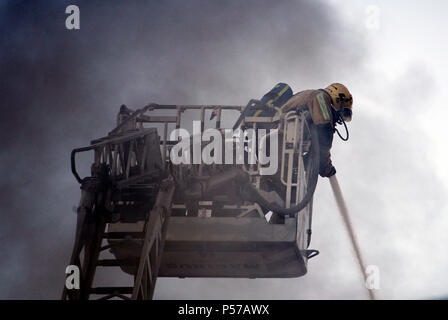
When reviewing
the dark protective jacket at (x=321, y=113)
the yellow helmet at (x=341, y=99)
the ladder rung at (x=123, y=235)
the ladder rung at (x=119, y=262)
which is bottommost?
the ladder rung at (x=119, y=262)

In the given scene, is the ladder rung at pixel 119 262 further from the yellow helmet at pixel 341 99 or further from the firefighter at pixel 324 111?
the yellow helmet at pixel 341 99

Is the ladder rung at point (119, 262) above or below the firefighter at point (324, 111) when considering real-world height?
below

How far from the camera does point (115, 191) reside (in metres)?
12.1

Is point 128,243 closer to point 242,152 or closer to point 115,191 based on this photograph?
point 115,191

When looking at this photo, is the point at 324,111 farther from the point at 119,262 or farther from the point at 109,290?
the point at 109,290

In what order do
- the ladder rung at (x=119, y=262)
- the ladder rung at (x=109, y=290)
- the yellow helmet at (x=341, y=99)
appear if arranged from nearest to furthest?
1. the ladder rung at (x=109, y=290)
2. the ladder rung at (x=119, y=262)
3. the yellow helmet at (x=341, y=99)

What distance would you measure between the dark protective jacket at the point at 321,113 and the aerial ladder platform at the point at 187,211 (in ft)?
0.95

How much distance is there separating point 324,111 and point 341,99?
1.08 metres

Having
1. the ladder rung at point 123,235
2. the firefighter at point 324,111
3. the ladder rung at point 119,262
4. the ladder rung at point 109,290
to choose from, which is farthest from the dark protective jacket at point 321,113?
→ the ladder rung at point 109,290

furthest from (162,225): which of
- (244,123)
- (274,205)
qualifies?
(244,123)

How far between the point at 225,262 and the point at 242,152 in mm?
2239

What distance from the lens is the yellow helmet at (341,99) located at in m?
15.7

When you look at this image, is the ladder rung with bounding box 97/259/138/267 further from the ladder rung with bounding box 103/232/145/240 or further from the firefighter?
the firefighter

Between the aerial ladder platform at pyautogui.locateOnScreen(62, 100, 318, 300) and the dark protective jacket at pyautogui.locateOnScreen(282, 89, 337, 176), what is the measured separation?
290 mm
